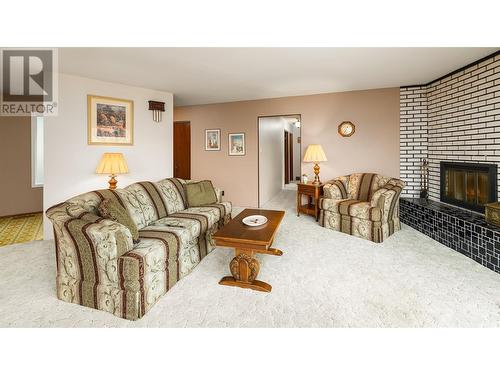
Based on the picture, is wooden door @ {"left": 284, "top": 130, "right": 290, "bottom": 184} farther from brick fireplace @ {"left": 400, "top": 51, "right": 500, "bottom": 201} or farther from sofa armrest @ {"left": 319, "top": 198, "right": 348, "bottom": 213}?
sofa armrest @ {"left": 319, "top": 198, "right": 348, "bottom": 213}

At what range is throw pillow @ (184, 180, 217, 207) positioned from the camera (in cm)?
354

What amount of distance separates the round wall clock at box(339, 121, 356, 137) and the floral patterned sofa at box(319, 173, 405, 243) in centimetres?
85

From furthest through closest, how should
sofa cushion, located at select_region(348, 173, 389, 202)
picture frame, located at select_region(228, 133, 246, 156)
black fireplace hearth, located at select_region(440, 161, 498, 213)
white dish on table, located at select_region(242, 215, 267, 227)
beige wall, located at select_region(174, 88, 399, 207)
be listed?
picture frame, located at select_region(228, 133, 246, 156), beige wall, located at select_region(174, 88, 399, 207), sofa cushion, located at select_region(348, 173, 389, 202), black fireplace hearth, located at select_region(440, 161, 498, 213), white dish on table, located at select_region(242, 215, 267, 227)

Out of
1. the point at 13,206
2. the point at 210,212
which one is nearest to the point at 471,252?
the point at 210,212

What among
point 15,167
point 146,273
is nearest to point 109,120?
point 15,167

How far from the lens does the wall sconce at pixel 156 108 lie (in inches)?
170

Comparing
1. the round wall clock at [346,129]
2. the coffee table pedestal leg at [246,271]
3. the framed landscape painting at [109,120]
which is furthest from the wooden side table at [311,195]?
the framed landscape painting at [109,120]

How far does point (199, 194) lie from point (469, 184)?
367cm

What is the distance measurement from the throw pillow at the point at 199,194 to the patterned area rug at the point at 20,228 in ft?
7.57

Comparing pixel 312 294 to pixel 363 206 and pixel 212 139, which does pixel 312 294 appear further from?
pixel 212 139

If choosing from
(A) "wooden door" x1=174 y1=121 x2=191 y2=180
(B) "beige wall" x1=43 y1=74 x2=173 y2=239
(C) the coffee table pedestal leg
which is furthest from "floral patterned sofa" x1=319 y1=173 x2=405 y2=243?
(A) "wooden door" x1=174 y1=121 x2=191 y2=180

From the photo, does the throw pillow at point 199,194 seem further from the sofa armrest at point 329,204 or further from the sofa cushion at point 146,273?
the sofa armrest at point 329,204

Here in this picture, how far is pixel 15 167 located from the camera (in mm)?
4945
